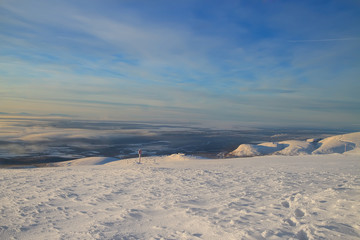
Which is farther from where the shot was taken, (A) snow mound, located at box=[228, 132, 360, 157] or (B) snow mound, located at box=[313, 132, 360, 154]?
(A) snow mound, located at box=[228, 132, 360, 157]

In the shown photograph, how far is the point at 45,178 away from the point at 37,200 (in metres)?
3.32

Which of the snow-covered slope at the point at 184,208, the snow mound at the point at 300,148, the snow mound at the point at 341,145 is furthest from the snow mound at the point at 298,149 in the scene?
the snow-covered slope at the point at 184,208

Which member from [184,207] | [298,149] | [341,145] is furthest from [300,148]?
[184,207]

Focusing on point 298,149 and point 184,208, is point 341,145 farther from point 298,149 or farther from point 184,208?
point 184,208

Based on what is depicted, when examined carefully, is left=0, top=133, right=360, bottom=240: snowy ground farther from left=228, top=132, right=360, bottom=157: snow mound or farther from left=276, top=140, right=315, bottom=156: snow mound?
Result: left=228, top=132, right=360, bottom=157: snow mound

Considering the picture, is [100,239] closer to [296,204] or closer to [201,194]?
[201,194]

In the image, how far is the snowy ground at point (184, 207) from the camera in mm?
4270

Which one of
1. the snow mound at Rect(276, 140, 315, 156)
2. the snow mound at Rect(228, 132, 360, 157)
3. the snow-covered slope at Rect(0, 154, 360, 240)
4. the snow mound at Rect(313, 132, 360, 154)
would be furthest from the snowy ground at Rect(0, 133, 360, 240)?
the snow mound at Rect(313, 132, 360, 154)

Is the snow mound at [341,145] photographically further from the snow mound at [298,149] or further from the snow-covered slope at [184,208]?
the snow-covered slope at [184,208]

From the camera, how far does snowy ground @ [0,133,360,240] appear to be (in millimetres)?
4270

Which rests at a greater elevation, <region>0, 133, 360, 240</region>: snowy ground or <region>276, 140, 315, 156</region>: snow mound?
<region>0, 133, 360, 240</region>: snowy ground

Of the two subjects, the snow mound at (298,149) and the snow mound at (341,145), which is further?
the snow mound at (298,149)

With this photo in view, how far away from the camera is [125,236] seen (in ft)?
13.8

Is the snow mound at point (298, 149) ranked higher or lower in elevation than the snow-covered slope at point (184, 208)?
lower
